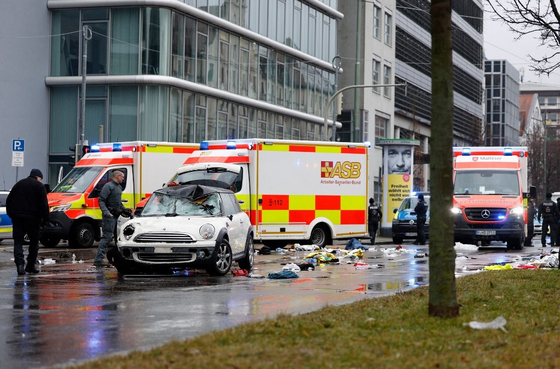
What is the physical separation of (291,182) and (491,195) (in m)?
6.45

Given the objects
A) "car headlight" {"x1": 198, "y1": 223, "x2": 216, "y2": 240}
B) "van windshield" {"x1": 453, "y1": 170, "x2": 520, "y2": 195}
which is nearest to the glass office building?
"van windshield" {"x1": 453, "y1": 170, "x2": 520, "y2": 195}

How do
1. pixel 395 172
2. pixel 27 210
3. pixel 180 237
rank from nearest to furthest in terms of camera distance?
pixel 180 237 < pixel 27 210 < pixel 395 172

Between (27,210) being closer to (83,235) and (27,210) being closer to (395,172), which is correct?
(83,235)

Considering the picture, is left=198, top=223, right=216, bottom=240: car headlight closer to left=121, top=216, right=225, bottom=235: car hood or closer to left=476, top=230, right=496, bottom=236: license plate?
left=121, top=216, right=225, bottom=235: car hood

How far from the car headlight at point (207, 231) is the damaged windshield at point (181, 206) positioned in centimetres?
80

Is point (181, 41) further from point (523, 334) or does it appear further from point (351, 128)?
point (523, 334)

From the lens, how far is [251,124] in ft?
152

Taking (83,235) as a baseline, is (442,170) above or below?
above

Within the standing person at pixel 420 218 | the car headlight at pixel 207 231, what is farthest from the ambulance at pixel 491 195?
the car headlight at pixel 207 231

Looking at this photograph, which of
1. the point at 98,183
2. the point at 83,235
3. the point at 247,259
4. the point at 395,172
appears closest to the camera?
the point at 247,259

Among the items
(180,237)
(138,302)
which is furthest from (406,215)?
(138,302)

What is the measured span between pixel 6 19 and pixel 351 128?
23.4 m

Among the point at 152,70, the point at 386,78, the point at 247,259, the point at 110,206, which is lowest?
the point at 247,259

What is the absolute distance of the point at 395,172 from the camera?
38562 mm
